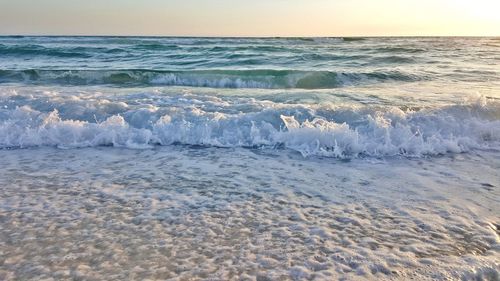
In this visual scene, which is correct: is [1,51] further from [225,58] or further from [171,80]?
[171,80]

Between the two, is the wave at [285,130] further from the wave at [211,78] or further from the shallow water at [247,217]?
Answer: the wave at [211,78]

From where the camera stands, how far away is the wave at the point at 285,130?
214 inches

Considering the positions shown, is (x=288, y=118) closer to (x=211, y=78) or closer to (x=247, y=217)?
(x=247, y=217)

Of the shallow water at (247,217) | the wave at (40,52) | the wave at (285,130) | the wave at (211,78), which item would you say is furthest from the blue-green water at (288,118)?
the wave at (40,52)

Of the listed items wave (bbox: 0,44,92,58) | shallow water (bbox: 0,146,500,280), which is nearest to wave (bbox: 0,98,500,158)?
shallow water (bbox: 0,146,500,280)

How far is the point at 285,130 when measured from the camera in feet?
19.9

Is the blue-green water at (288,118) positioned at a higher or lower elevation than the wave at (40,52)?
lower

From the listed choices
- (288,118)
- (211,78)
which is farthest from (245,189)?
(211,78)

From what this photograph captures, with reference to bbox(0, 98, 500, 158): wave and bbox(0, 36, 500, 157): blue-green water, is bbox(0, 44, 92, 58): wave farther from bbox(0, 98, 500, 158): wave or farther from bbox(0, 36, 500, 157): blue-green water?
bbox(0, 98, 500, 158): wave

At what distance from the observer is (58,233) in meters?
3.04

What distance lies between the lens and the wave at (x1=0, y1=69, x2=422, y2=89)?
12.3 m

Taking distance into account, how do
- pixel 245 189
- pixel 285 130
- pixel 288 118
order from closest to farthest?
pixel 245 189 → pixel 285 130 → pixel 288 118

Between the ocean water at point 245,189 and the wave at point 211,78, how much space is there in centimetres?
384

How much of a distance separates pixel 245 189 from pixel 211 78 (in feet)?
30.5
